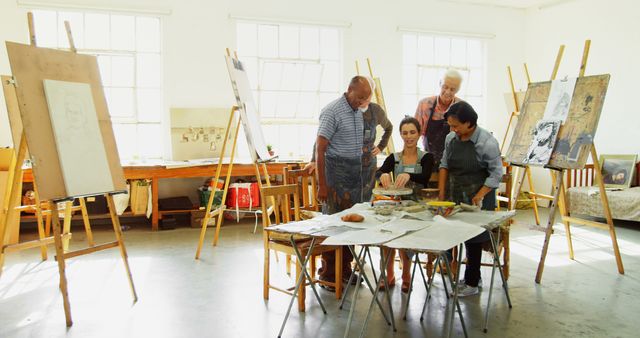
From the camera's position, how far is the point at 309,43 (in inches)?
291

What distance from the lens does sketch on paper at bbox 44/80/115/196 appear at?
3305mm

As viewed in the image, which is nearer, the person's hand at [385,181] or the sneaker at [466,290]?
the person's hand at [385,181]

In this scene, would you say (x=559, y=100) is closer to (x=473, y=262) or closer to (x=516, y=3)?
(x=473, y=262)

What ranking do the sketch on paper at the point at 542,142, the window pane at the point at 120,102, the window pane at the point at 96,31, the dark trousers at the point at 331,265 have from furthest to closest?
the window pane at the point at 120,102 < the window pane at the point at 96,31 < the sketch on paper at the point at 542,142 < the dark trousers at the point at 331,265

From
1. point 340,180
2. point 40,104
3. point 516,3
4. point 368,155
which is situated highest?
point 516,3

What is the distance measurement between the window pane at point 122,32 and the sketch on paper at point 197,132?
99 cm

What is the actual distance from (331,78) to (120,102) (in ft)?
9.21

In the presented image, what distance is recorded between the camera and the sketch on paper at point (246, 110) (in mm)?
4598

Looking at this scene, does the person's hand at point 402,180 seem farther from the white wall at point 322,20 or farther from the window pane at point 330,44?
the window pane at point 330,44

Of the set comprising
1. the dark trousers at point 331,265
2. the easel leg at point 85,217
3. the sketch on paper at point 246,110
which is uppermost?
the sketch on paper at point 246,110

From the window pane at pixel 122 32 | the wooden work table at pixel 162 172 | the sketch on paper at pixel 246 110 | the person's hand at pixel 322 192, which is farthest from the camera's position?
the window pane at pixel 122 32

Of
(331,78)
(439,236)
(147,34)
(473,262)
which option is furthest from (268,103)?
(439,236)

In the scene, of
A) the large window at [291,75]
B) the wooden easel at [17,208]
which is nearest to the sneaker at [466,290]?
the wooden easel at [17,208]

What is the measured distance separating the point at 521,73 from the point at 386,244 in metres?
6.81
